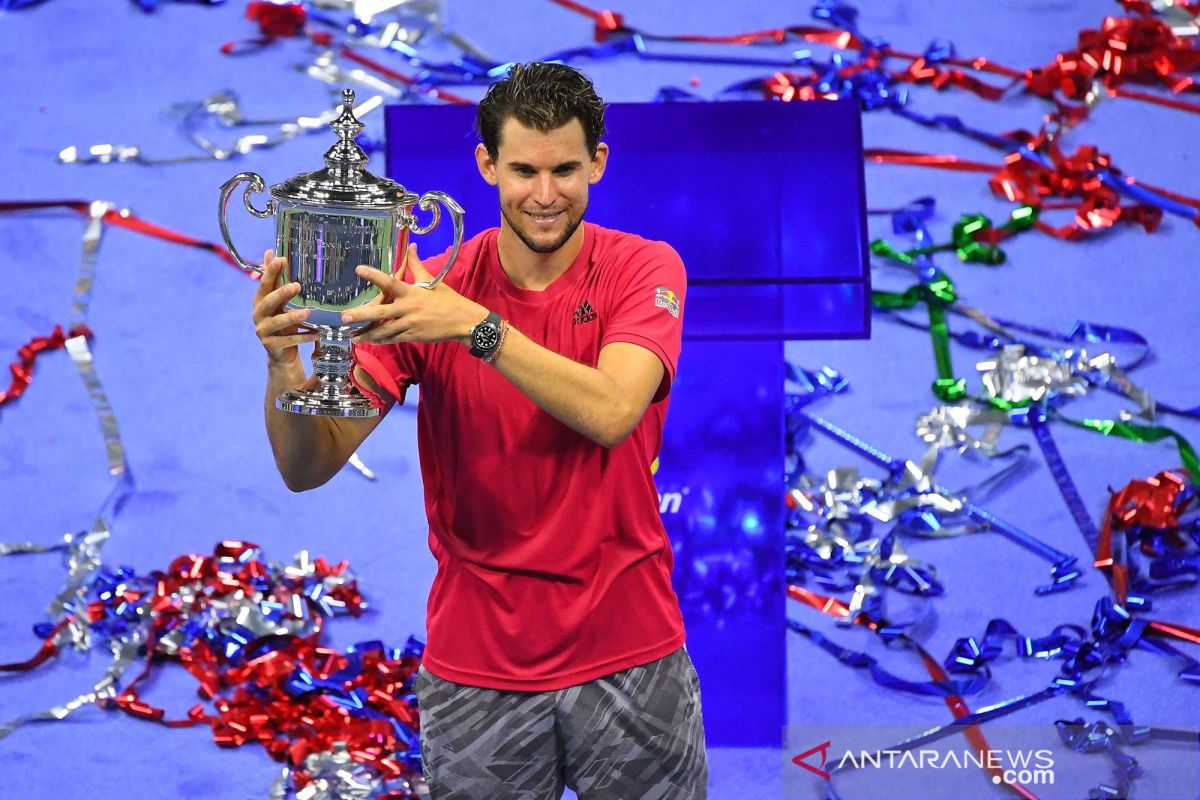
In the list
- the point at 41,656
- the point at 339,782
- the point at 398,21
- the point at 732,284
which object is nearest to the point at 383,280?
the point at 732,284

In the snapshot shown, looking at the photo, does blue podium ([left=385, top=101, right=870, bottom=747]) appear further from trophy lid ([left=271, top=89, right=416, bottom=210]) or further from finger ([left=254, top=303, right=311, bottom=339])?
finger ([left=254, top=303, right=311, bottom=339])

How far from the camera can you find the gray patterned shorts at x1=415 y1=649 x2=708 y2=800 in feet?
7.75

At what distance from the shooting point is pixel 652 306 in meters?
2.35

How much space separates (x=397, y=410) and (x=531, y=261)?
2806 millimetres

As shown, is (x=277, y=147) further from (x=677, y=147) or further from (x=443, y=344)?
(x=443, y=344)

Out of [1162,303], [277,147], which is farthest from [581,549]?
[277,147]

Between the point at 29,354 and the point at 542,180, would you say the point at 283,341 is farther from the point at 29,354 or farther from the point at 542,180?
the point at 29,354

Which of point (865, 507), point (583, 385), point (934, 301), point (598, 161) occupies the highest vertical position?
point (598, 161)

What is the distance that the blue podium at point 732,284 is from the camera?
3.31 meters

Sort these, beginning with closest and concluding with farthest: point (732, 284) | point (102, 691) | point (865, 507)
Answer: point (732, 284)
point (102, 691)
point (865, 507)

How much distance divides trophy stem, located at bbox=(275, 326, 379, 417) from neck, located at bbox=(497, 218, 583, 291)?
0.26 meters

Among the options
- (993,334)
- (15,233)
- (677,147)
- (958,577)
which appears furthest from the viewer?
(15,233)

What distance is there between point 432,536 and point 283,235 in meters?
0.48

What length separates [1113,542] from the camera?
170 inches
